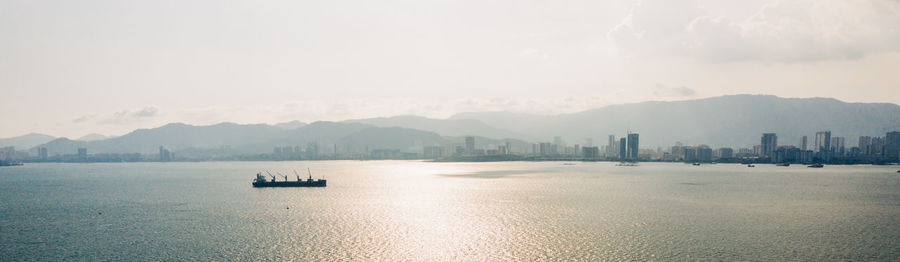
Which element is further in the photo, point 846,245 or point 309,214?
point 309,214

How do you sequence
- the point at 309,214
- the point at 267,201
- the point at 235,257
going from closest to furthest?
the point at 235,257
the point at 309,214
the point at 267,201

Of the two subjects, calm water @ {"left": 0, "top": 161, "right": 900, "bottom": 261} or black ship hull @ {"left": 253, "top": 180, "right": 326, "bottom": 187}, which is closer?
calm water @ {"left": 0, "top": 161, "right": 900, "bottom": 261}

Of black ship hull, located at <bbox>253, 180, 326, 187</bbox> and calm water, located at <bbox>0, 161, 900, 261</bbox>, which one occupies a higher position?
calm water, located at <bbox>0, 161, 900, 261</bbox>

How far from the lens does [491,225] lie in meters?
84.4

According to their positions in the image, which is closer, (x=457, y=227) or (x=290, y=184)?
(x=457, y=227)

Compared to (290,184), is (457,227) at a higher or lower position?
higher

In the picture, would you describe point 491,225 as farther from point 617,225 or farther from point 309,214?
point 309,214

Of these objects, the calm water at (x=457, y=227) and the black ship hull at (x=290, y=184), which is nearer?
the calm water at (x=457, y=227)

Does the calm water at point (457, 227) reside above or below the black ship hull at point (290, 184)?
above

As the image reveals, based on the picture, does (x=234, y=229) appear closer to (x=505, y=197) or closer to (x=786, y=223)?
(x=505, y=197)

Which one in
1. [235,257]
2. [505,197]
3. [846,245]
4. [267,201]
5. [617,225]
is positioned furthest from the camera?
[505,197]

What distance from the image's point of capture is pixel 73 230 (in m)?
79.6


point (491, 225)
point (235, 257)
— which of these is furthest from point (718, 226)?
point (235, 257)

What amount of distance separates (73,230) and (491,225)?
7442 cm
